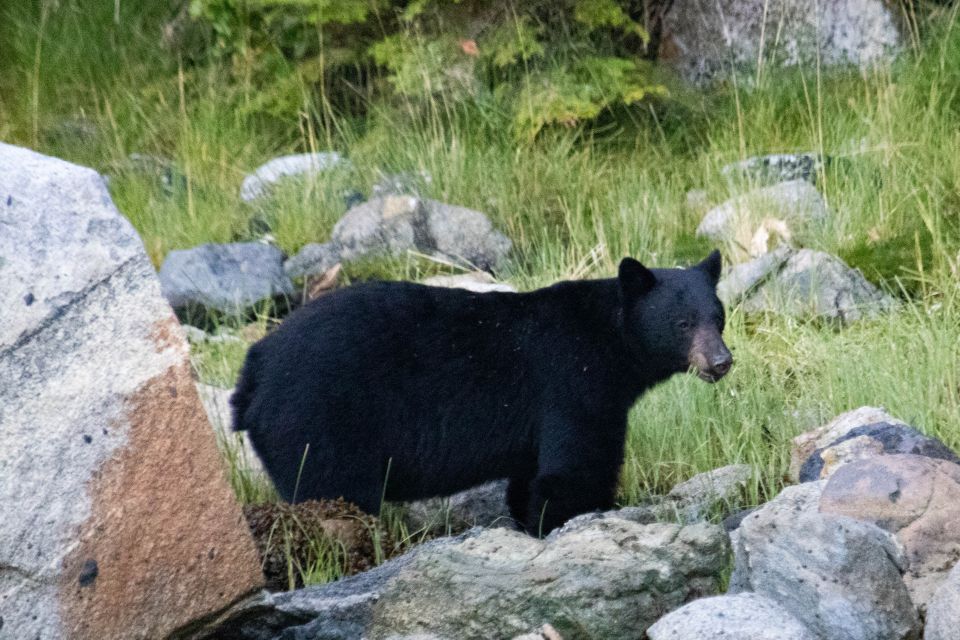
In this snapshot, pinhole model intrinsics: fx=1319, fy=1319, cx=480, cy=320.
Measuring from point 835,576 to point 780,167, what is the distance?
515cm

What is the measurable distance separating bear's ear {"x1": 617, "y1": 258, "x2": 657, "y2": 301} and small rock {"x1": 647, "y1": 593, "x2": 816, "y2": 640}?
6.27 ft

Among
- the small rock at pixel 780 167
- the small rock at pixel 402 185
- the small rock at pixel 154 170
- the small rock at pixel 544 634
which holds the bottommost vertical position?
the small rock at pixel 780 167

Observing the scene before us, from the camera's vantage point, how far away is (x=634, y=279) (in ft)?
15.8

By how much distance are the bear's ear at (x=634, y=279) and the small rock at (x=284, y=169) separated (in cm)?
401

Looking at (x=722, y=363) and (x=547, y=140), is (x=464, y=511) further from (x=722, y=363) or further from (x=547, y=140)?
(x=547, y=140)

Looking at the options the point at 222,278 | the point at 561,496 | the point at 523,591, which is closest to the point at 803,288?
the point at 561,496

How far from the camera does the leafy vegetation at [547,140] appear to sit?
5742 mm

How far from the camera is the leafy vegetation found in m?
5.74

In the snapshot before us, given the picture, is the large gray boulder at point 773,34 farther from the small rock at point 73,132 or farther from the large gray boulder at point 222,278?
the small rock at point 73,132

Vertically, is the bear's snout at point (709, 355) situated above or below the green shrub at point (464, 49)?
below

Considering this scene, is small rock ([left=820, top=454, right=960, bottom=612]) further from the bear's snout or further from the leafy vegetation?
the leafy vegetation

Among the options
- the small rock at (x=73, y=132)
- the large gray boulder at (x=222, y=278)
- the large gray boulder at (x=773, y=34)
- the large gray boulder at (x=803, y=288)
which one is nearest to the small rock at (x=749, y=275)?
the large gray boulder at (x=803, y=288)

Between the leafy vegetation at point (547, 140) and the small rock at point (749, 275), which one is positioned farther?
the small rock at point (749, 275)

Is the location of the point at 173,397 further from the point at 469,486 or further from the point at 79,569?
the point at 469,486
